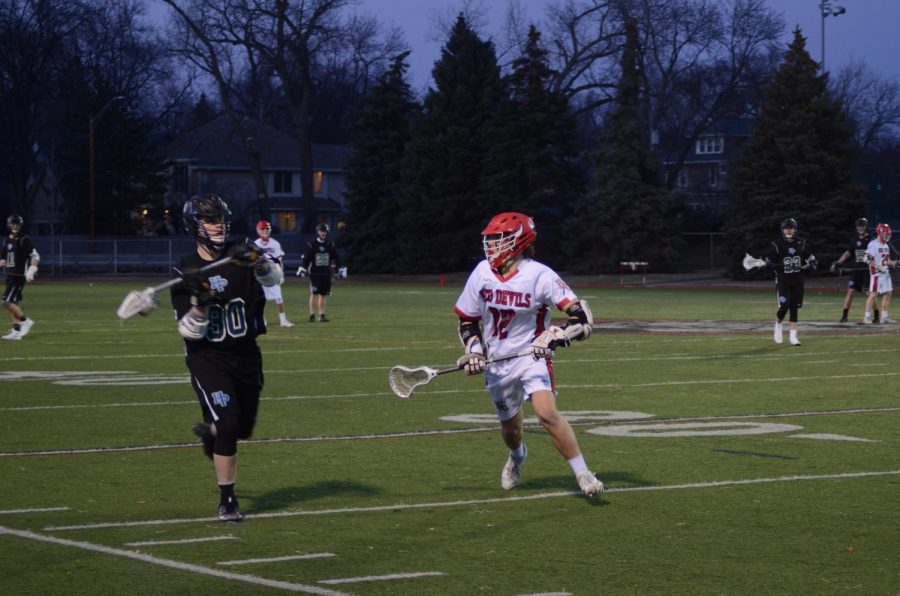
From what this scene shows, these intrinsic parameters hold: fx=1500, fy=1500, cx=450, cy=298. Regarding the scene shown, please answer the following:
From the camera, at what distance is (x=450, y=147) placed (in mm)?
69625

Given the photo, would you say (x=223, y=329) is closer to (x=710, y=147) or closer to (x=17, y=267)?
(x=17, y=267)

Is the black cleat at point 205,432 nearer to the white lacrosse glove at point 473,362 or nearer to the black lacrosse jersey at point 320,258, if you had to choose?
the white lacrosse glove at point 473,362

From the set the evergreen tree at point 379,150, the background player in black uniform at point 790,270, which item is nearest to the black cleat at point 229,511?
the background player in black uniform at point 790,270

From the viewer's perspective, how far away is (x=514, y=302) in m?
9.62

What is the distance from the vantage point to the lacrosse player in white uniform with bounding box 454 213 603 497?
9430 mm

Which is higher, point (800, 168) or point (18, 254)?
point (800, 168)

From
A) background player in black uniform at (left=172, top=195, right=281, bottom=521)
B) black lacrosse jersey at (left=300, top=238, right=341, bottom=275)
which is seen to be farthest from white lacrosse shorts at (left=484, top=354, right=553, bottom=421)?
black lacrosse jersey at (left=300, top=238, right=341, bottom=275)

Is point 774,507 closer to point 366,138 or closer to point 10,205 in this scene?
point 366,138

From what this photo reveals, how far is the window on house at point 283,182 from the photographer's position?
102838 mm

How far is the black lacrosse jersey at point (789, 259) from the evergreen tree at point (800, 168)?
35124 millimetres

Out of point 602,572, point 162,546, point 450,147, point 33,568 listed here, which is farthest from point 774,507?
point 450,147

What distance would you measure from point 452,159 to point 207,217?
6103cm

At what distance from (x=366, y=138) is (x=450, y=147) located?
6.09 m

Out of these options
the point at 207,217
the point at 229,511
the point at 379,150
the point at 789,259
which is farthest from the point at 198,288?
the point at 379,150
